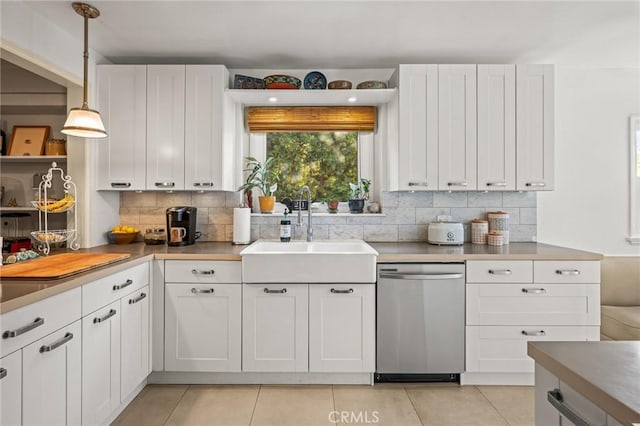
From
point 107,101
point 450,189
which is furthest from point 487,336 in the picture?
point 107,101

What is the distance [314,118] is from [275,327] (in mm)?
1783

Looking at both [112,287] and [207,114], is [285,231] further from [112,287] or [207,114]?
[112,287]

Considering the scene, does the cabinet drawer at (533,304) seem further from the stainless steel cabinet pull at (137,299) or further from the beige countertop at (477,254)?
the stainless steel cabinet pull at (137,299)

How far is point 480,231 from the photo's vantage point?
304 cm

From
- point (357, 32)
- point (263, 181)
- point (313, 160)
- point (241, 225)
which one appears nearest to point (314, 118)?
point (313, 160)

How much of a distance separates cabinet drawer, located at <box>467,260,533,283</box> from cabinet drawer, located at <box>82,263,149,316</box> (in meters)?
2.15

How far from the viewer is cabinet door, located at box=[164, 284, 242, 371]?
8.17 feet

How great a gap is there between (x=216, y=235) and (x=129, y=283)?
1.06 metres

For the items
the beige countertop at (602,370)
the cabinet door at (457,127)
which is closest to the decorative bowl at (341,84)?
the cabinet door at (457,127)

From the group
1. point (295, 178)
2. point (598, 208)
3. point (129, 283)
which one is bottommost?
point (129, 283)

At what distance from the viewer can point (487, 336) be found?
2516mm

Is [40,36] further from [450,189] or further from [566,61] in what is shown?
[566,61]

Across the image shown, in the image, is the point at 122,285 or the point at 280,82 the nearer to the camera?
the point at 122,285

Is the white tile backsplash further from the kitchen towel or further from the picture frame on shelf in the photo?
the picture frame on shelf
